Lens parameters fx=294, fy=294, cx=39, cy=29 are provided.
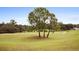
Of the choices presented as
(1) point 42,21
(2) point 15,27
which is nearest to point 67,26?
(1) point 42,21

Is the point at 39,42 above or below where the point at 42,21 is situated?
below

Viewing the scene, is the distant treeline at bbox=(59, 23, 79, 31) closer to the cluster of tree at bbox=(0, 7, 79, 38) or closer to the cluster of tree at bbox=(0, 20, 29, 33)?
the cluster of tree at bbox=(0, 7, 79, 38)

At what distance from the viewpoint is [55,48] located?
3.35 m

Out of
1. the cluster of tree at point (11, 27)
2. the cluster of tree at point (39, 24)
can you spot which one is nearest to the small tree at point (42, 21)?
the cluster of tree at point (39, 24)

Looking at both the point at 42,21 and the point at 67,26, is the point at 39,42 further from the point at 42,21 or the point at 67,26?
the point at 67,26

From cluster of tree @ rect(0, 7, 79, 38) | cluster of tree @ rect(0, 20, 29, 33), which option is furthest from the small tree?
cluster of tree @ rect(0, 20, 29, 33)

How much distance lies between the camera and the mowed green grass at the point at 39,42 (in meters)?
3.35

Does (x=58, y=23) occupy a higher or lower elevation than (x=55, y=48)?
higher

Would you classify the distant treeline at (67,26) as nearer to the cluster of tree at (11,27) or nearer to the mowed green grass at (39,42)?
the mowed green grass at (39,42)

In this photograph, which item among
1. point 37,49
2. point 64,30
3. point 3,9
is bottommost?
point 37,49

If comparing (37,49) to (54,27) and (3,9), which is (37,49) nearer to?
(54,27)

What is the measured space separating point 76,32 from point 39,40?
1.42 feet

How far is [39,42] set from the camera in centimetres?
337
